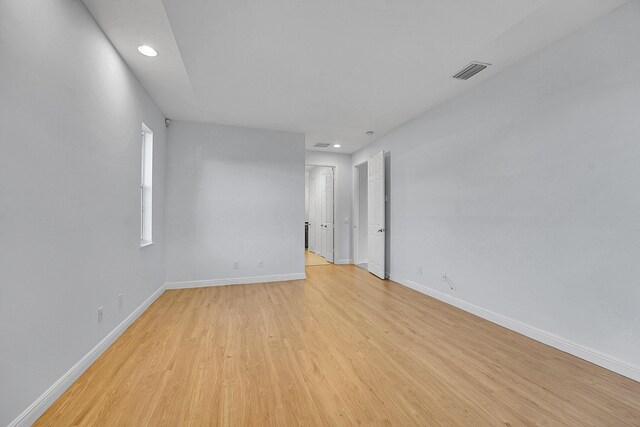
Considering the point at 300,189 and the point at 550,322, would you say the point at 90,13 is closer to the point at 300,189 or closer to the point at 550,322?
the point at 300,189

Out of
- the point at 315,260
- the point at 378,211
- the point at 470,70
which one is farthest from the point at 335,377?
the point at 315,260

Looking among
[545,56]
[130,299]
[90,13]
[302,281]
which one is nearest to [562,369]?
[545,56]

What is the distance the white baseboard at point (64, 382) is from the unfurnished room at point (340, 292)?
0.06ft

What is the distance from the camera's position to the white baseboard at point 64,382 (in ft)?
4.92

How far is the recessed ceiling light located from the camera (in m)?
2.57

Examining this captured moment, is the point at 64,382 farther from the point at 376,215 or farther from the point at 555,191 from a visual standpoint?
the point at 376,215

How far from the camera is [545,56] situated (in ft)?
8.63

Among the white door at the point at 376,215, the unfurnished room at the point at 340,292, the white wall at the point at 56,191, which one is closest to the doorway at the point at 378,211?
the white door at the point at 376,215

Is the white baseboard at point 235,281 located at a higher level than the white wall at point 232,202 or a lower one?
lower

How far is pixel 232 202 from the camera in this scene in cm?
482

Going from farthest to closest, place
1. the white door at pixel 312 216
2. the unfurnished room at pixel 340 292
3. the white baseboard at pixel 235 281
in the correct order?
the white door at pixel 312 216
the white baseboard at pixel 235 281
the unfurnished room at pixel 340 292

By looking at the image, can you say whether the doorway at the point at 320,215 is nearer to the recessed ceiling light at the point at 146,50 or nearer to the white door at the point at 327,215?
the white door at the point at 327,215

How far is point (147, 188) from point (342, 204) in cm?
426

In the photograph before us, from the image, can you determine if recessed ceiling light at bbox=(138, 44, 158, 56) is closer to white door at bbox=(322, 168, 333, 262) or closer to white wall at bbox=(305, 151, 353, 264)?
white wall at bbox=(305, 151, 353, 264)
